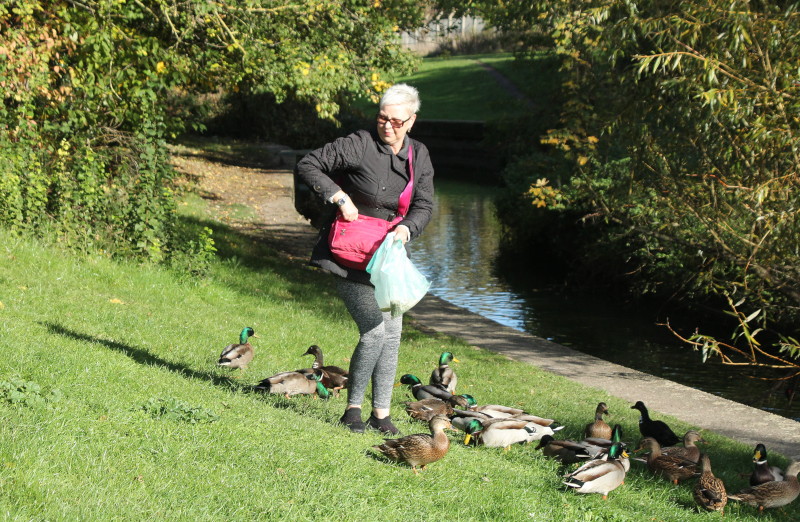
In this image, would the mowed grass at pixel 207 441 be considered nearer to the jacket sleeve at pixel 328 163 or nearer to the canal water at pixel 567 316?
the jacket sleeve at pixel 328 163

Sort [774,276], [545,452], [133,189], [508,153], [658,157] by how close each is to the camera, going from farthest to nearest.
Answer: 1. [508,153]
2. [133,189]
3. [658,157]
4. [774,276]
5. [545,452]

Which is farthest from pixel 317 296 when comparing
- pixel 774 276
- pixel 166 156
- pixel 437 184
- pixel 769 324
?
pixel 437 184

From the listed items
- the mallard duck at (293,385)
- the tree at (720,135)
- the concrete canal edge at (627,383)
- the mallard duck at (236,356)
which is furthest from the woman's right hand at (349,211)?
the concrete canal edge at (627,383)

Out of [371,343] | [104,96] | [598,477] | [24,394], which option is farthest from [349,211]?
[104,96]

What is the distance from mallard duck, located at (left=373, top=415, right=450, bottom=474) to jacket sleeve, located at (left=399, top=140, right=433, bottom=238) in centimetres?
135

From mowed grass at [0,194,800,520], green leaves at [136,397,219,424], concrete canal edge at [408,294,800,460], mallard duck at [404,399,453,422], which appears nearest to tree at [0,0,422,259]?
mowed grass at [0,194,800,520]

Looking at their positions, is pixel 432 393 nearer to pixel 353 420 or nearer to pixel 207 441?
pixel 353 420

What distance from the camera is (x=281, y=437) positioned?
18.2 ft

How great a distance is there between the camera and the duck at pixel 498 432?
7012mm

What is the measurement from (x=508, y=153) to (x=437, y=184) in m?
12.5

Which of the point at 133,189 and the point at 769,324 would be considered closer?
the point at 133,189

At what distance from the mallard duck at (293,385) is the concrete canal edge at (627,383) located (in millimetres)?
4677

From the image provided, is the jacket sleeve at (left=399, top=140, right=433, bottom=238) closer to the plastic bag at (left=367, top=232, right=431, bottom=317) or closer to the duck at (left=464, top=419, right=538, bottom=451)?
the plastic bag at (left=367, top=232, right=431, bottom=317)

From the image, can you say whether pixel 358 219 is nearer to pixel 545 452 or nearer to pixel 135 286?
pixel 545 452
